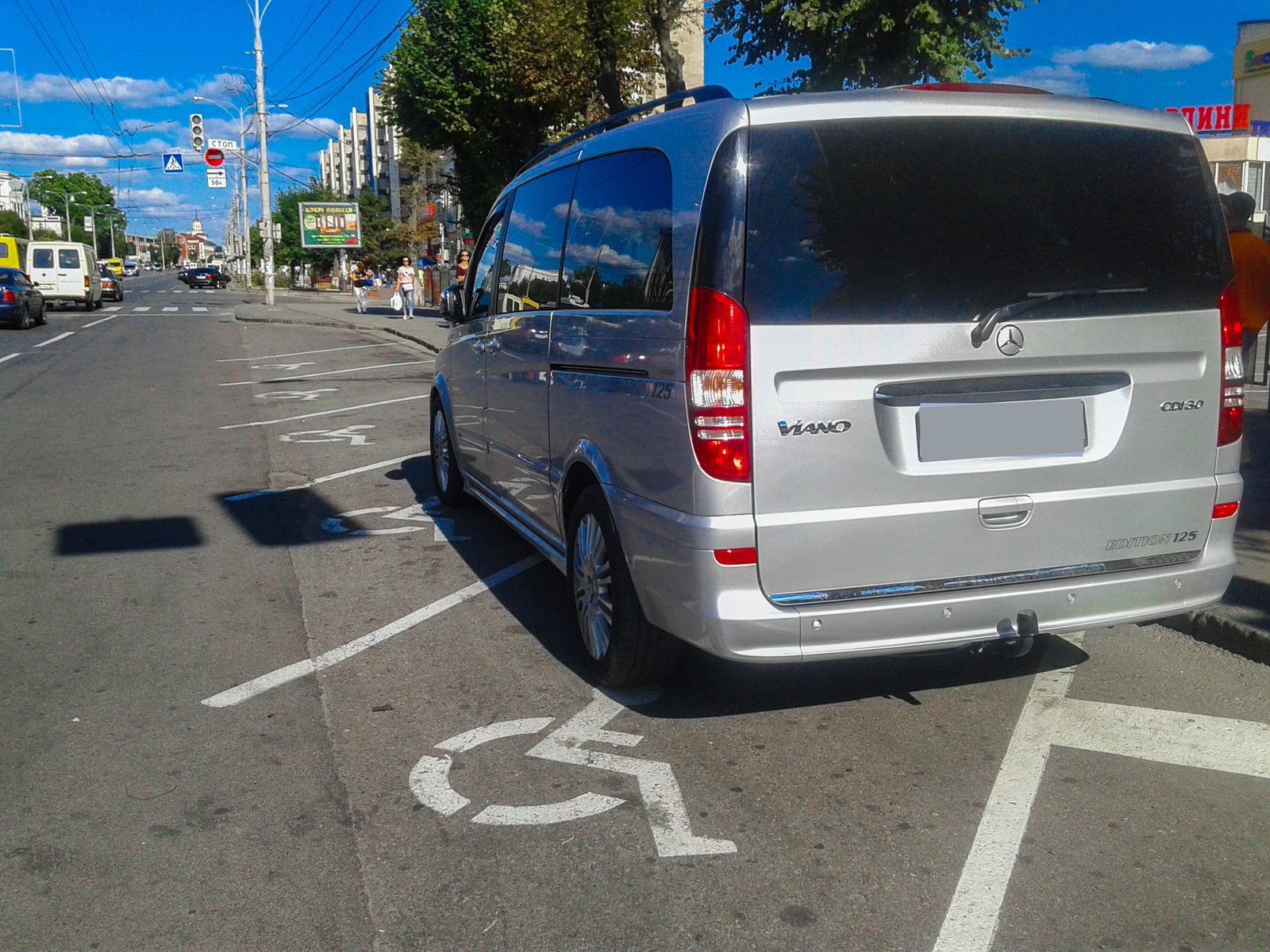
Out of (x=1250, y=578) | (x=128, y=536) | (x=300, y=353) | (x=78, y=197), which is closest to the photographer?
(x=1250, y=578)

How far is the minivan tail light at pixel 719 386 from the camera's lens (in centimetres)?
339

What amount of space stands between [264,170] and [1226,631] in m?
43.4

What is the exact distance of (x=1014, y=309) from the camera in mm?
3512

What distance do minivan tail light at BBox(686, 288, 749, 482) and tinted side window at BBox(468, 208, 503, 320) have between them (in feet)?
9.25

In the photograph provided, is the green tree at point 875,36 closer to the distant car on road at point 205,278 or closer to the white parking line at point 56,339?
the white parking line at point 56,339

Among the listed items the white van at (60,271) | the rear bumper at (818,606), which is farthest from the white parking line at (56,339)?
the rear bumper at (818,606)

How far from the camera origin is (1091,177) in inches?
142

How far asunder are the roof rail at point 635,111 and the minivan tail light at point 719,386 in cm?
77

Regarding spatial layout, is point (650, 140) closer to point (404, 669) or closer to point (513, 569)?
point (404, 669)

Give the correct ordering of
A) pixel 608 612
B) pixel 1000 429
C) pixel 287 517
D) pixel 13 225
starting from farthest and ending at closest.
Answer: pixel 13 225
pixel 287 517
pixel 608 612
pixel 1000 429

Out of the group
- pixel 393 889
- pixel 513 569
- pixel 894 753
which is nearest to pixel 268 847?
pixel 393 889

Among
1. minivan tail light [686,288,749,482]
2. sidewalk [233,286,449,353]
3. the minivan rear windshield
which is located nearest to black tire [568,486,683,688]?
minivan tail light [686,288,749,482]

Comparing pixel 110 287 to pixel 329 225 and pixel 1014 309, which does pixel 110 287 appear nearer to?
pixel 329 225

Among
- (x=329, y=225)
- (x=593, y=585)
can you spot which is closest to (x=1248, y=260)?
(x=593, y=585)
